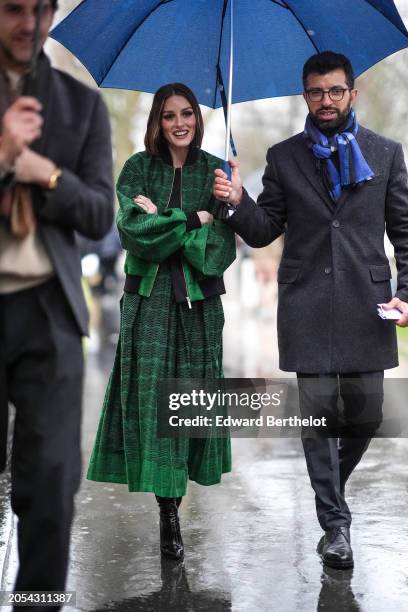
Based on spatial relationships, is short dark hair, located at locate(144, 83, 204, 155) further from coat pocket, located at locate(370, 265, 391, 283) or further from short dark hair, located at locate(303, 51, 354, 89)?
coat pocket, located at locate(370, 265, 391, 283)

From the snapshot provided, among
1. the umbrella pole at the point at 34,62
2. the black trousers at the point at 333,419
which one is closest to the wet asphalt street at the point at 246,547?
the black trousers at the point at 333,419

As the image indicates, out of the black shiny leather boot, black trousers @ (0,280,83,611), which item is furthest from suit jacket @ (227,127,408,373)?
black trousers @ (0,280,83,611)

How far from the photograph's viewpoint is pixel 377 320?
5.41 m

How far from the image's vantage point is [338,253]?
533cm

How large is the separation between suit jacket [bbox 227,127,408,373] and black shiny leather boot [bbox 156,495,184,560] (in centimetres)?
83

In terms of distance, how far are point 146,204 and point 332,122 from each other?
0.89 m

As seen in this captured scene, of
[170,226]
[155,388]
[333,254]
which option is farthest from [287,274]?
[155,388]

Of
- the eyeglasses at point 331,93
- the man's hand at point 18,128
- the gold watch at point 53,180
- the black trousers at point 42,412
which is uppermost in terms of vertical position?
the eyeglasses at point 331,93

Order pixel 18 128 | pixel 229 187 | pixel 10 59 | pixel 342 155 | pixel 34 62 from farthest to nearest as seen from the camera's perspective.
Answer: pixel 342 155, pixel 229 187, pixel 10 59, pixel 34 62, pixel 18 128

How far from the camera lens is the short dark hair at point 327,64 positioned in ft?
17.1

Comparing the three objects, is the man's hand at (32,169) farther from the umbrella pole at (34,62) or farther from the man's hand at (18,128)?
the umbrella pole at (34,62)

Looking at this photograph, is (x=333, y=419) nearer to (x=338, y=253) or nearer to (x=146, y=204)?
(x=338, y=253)

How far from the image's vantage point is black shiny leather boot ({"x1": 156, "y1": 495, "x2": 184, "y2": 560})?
17.5ft

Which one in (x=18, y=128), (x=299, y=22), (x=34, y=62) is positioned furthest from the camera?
(x=299, y=22)
